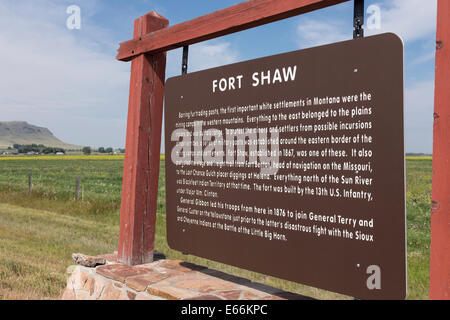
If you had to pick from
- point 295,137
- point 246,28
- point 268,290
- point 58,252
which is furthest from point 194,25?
point 58,252

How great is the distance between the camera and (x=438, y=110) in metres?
2.08

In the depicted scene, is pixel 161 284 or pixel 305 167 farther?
pixel 161 284

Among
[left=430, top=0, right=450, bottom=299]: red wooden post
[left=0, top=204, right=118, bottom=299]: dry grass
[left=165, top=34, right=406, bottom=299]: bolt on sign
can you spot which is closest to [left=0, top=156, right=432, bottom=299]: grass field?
[left=0, top=204, right=118, bottom=299]: dry grass

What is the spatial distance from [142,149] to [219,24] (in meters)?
1.59

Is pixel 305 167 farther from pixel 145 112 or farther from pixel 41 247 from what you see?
pixel 41 247

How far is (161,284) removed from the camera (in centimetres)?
342

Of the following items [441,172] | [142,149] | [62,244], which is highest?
[142,149]

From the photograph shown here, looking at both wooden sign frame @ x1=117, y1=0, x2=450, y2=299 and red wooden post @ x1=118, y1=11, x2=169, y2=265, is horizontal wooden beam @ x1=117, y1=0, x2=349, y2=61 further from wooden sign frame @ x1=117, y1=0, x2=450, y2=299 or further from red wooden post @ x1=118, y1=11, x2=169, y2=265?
red wooden post @ x1=118, y1=11, x2=169, y2=265

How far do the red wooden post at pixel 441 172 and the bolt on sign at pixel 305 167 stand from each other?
0.18 m

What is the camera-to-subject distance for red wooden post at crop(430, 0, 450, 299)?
6.71 ft

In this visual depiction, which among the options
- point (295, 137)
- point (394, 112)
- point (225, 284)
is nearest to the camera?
point (394, 112)

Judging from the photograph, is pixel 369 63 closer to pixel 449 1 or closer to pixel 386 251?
pixel 449 1

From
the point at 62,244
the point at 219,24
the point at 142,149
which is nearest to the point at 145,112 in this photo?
the point at 142,149

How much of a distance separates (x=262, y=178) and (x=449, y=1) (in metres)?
1.68
